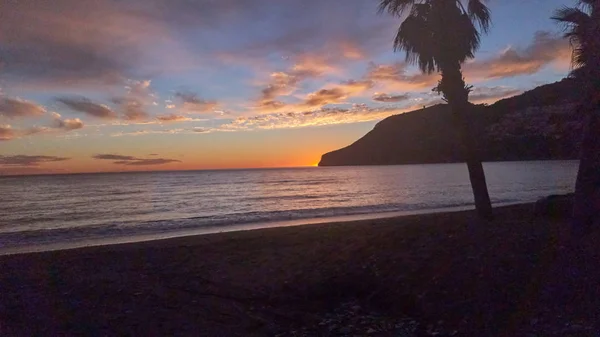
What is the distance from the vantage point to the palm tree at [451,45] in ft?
45.5

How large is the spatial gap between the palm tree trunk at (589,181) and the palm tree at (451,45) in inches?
173

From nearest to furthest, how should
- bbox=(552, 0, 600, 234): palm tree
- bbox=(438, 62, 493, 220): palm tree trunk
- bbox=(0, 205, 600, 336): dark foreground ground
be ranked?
1. bbox=(0, 205, 600, 336): dark foreground ground
2. bbox=(552, 0, 600, 234): palm tree
3. bbox=(438, 62, 493, 220): palm tree trunk

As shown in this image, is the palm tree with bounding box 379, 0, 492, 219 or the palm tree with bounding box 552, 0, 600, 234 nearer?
the palm tree with bounding box 552, 0, 600, 234

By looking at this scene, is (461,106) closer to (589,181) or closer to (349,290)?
(589,181)

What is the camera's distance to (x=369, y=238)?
13016 millimetres

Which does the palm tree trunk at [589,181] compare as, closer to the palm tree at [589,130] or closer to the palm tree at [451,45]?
the palm tree at [589,130]

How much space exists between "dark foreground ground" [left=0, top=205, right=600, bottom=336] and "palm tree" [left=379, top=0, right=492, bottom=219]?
7.27 ft

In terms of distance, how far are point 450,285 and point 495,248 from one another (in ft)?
6.80

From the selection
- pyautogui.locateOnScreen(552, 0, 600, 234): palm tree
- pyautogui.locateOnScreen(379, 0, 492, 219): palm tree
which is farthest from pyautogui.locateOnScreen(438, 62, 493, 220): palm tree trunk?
pyautogui.locateOnScreen(552, 0, 600, 234): palm tree

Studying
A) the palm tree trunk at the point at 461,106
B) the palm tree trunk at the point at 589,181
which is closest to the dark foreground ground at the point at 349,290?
the palm tree trunk at the point at 589,181

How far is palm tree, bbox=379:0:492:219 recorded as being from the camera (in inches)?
546

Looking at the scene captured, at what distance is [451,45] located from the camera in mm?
13852

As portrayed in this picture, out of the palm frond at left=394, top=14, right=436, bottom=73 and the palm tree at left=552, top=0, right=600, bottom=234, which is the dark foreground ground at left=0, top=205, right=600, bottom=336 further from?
the palm frond at left=394, top=14, right=436, bottom=73

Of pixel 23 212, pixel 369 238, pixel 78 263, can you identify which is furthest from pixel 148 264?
pixel 23 212
